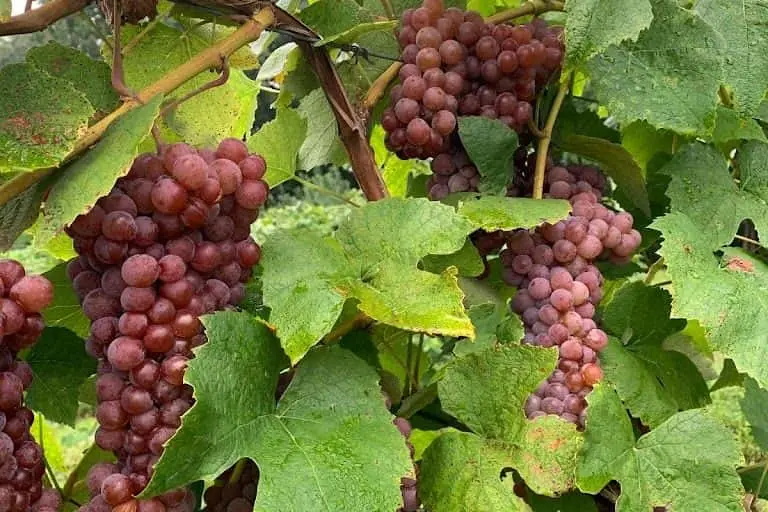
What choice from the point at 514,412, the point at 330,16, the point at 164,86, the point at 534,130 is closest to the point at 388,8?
the point at 330,16

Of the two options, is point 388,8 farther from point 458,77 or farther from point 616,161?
point 616,161

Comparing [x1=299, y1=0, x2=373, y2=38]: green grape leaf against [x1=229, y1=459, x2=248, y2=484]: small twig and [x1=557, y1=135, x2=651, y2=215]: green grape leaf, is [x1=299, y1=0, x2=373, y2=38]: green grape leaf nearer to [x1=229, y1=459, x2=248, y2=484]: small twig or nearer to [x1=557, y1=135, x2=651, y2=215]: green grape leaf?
[x1=557, y1=135, x2=651, y2=215]: green grape leaf

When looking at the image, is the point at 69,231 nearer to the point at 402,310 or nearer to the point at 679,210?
the point at 402,310

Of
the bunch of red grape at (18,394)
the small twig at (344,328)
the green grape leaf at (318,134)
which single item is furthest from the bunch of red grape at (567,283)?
the bunch of red grape at (18,394)

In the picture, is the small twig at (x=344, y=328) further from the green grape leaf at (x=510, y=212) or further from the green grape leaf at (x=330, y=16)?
the green grape leaf at (x=330, y=16)

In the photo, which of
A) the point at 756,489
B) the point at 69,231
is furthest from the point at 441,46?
the point at 756,489

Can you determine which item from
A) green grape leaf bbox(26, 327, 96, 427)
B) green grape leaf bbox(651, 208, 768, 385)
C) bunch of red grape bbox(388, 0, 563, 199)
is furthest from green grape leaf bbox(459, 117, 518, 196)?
green grape leaf bbox(26, 327, 96, 427)

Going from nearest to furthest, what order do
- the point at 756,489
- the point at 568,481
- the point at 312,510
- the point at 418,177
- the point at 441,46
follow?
the point at 312,510, the point at 568,481, the point at 441,46, the point at 756,489, the point at 418,177
